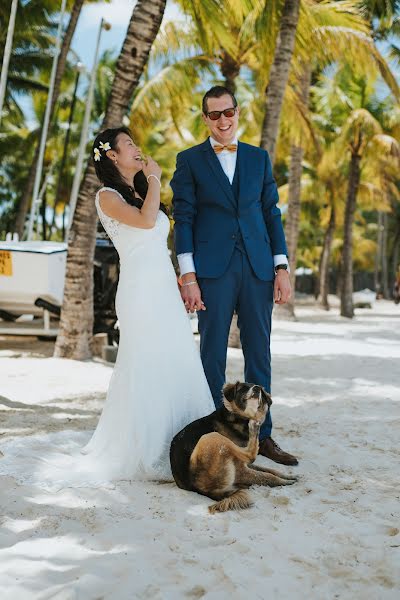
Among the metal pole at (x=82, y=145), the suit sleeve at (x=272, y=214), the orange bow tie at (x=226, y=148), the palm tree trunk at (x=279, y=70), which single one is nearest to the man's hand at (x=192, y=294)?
the suit sleeve at (x=272, y=214)

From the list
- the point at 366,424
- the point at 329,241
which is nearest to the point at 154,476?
the point at 366,424

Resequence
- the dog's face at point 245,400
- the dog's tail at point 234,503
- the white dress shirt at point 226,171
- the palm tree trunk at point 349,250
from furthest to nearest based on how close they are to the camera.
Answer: the palm tree trunk at point 349,250 < the white dress shirt at point 226,171 < the dog's face at point 245,400 < the dog's tail at point 234,503

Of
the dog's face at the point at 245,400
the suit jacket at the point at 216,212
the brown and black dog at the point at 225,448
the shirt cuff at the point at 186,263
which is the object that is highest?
the suit jacket at the point at 216,212

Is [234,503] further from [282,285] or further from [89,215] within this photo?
[89,215]

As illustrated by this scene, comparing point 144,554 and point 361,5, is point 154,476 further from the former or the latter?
point 361,5

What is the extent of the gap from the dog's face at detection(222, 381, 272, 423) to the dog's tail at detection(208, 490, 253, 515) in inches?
15.8

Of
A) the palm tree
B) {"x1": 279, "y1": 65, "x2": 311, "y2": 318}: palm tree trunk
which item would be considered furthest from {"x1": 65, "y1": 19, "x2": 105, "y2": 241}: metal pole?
the palm tree

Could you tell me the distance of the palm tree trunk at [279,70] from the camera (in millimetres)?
11617

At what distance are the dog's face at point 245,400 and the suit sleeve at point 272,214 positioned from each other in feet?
3.60

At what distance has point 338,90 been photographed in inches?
953

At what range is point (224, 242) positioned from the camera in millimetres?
4324

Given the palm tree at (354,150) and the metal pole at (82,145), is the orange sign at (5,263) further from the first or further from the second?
the palm tree at (354,150)

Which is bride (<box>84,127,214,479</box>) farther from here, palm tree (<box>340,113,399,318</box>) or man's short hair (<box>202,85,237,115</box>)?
palm tree (<box>340,113,399,318</box>)

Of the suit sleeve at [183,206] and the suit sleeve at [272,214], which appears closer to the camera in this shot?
the suit sleeve at [183,206]
